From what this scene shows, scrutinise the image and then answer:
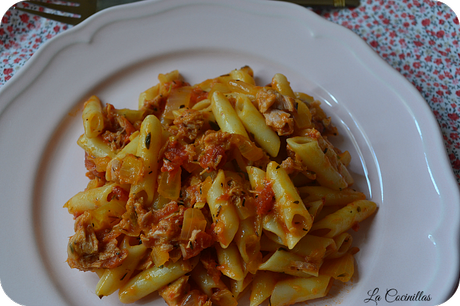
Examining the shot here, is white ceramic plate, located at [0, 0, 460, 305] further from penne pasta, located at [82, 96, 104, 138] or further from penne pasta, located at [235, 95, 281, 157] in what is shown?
penne pasta, located at [235, 95, 281, 157]

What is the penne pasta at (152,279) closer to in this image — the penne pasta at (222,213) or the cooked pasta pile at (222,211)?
the cooked pasta pile at (222,211)

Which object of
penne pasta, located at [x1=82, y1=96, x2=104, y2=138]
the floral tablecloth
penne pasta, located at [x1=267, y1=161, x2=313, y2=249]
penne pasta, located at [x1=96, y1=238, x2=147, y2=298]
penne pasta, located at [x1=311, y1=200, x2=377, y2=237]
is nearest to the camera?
penne pasta, located at [x1=267, y1=161, x2=313, y2=249]

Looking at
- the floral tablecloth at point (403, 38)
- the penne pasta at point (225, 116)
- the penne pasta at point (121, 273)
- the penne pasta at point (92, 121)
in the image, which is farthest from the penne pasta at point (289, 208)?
the floral tablecloth at point (403, 38)

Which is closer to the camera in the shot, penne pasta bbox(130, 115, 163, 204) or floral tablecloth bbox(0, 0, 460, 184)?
penne pasta bbox(130, 115, 163, 204)

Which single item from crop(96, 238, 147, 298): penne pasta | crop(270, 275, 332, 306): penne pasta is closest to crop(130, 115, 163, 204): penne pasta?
crop(96, 238, 147, 298): penne pasta

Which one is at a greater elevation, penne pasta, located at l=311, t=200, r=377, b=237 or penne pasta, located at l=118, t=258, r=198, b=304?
penne pasta, located at l=311, t=200, r=377, b=237

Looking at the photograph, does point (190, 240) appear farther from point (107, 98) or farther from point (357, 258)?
point (107, 98)

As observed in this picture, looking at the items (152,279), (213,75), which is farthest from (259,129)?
(152,279)
